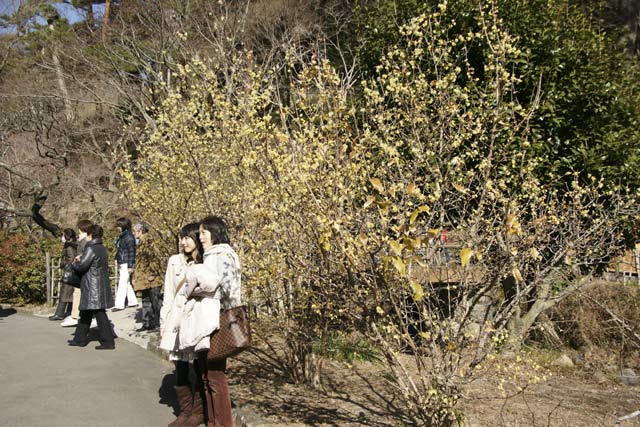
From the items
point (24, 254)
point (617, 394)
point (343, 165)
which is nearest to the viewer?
point (343, 165)

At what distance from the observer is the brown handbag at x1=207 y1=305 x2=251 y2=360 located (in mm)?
4055

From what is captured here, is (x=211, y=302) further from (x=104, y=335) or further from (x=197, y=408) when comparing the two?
(x=104, y=335)

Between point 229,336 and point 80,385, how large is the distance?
2.71 m

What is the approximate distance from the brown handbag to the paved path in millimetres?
1246

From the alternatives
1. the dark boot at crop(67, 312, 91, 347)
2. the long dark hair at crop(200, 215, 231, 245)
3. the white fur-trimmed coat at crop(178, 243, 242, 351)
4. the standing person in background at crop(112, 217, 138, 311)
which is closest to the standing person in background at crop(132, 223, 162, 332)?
the dark boot at crop(67, 312, 91, 347)

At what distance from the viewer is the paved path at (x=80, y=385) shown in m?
4.90

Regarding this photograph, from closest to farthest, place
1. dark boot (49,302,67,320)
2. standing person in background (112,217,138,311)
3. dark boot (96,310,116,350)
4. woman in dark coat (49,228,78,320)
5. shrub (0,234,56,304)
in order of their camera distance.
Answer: dark boot (96,310,116,350)
standing person in background (112,217,138,311)
woman in dark coat (49,228,78,320)
dark boot (49,302,67,320)
shrub (0,234,56,304)

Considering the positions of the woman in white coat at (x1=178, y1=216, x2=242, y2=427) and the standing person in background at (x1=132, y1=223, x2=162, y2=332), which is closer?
the woman in white coat at (x1=178, y1=216, x2=242, y2=427)

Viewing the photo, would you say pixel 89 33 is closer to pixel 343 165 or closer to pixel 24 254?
pixel 24 254

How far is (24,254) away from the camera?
39.0ft

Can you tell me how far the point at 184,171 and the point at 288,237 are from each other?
2086 millimetres

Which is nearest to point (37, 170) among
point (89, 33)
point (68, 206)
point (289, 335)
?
point (68, 206)

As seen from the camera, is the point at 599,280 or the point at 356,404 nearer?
the point at 356,404

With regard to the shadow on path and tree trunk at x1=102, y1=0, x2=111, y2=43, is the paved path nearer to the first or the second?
the shadow on path
